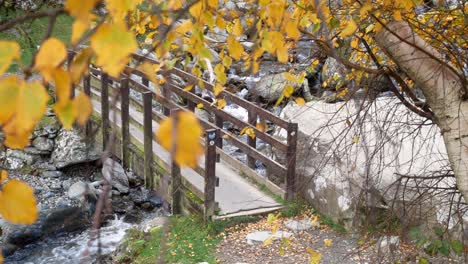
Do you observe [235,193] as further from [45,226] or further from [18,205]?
[18,205]

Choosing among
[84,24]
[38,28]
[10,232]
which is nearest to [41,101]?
[84,24]

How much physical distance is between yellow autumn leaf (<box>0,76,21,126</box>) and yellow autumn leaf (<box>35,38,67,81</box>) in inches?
2.2

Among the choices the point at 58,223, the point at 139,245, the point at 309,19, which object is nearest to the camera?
the point at 309,19

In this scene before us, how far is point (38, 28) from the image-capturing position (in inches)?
653

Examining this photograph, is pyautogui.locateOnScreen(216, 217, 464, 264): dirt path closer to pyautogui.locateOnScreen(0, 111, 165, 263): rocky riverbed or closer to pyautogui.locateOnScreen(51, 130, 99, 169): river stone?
pyautogui.locateOnScreen(0, 111, 165, 263): rocky riverbed

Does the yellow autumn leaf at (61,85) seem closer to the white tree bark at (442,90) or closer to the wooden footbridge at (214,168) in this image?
the white tree bark at (442,90)

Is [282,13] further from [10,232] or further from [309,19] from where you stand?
[10,232]

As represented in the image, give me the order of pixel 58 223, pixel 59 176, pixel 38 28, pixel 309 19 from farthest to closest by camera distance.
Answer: pixel 38 28 → pixel 59 176 → pixel 58 223 → pixel 309 19

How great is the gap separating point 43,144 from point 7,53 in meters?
10.2

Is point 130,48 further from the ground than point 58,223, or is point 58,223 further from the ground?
point 130,48

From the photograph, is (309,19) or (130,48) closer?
(130,48)

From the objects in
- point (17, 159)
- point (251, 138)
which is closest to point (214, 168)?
point (251, 138)

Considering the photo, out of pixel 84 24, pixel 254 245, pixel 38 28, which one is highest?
pixel 84 24

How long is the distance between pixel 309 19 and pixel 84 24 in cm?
229
